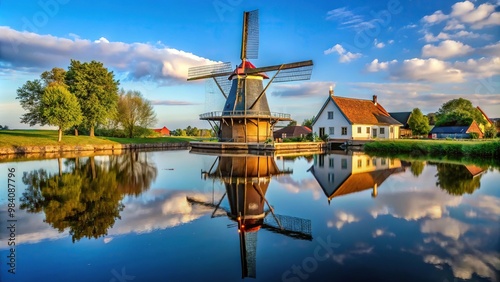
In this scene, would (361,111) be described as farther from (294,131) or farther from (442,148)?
(294,131)

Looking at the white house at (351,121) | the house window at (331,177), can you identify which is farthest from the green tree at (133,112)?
the house window at (331,177)

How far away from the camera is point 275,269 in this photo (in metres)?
3.66

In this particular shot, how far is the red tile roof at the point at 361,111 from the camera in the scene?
30.0 metres

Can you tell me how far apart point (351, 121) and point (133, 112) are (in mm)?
25566

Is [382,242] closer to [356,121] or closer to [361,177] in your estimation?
[361,177]

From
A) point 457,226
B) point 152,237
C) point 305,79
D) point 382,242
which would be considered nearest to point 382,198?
point 457,226

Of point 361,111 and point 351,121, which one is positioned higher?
point 361,111

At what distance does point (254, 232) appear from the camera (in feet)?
16.5

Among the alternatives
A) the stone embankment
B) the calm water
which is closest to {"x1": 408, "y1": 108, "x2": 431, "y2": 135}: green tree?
the stone embankment

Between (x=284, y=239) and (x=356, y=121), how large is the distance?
26.9m

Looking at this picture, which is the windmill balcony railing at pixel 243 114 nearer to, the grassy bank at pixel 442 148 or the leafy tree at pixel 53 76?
the grassy bank at pixel 442 148

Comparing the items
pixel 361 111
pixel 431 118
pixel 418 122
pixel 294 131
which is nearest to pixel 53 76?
pixel 294 131

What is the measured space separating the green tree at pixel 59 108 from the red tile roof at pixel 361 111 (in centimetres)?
2379

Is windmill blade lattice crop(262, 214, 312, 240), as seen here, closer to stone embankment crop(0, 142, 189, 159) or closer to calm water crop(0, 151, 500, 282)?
calm water crop(0, 151, 500, 282)
